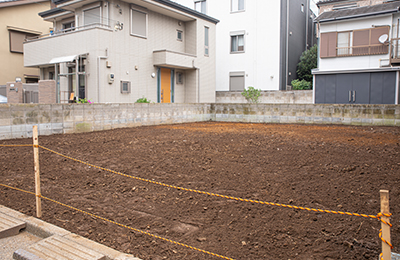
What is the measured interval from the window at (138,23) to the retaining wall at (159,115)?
473cm

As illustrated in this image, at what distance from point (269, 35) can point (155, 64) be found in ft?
31.5

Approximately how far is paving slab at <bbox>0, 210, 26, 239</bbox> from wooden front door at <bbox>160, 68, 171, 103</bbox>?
43.9ft

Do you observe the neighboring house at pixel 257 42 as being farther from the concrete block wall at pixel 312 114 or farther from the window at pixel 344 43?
the concrete block wall at pixel 312 114

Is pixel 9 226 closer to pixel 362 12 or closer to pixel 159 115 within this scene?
pixel 159 115

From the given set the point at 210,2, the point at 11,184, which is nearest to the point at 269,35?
the point at 210,2

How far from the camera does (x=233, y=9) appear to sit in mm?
22359

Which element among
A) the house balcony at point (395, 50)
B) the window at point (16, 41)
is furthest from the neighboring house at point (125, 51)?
the house balcony at point (395, 50)

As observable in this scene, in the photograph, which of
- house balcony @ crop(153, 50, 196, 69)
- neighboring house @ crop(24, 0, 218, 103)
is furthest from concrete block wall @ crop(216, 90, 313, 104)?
house balcony @ crop(153, 50, 196, 69)

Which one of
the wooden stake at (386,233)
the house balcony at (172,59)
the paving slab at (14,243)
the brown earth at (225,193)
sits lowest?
the paving slab at (14,243)

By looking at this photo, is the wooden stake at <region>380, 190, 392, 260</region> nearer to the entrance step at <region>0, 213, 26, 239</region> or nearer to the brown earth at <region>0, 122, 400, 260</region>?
the brown earth at <region>0, 122, 400, 260</region>

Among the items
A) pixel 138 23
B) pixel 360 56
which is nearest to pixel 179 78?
pixel 138 23

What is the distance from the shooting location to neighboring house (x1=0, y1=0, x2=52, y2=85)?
18.5 metres

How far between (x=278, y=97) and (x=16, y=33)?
1733 centimetres

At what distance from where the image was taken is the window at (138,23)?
14.8 m
